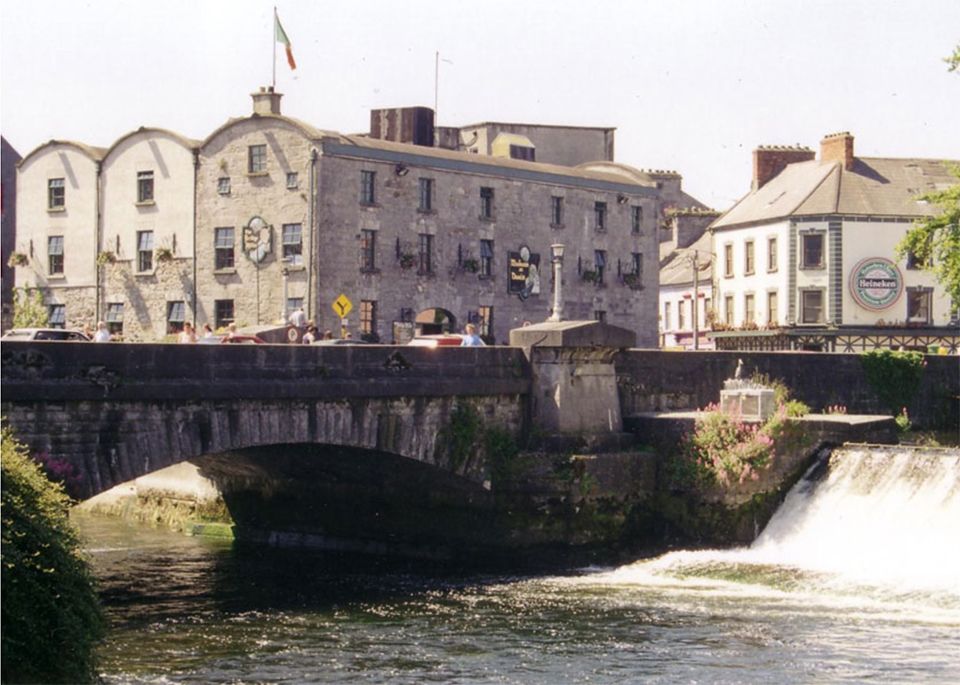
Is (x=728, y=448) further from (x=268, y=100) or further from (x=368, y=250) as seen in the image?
(x=268, y=100)

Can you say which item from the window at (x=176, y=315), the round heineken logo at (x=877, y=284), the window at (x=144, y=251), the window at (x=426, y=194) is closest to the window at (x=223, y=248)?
the window at (x=176, y=315)

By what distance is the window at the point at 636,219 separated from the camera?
60938mm

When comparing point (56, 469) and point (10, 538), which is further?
point (56, 469)

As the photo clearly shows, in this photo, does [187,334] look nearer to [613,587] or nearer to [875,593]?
[613,587]

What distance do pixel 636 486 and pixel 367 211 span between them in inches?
760

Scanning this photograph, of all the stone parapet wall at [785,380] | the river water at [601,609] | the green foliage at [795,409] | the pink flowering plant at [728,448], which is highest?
the stone parapet wall at [785,380]

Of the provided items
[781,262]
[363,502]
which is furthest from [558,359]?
[781,262]

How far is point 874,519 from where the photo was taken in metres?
31.8

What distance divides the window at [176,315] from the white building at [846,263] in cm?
2460

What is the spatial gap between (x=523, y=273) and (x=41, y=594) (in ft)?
129

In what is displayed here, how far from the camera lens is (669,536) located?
34.1 metres

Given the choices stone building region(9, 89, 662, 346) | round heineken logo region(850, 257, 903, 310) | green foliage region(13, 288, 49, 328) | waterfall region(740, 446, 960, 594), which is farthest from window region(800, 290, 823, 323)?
waterfall region(740, 446, 960, 594)

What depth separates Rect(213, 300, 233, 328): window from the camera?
52.7m

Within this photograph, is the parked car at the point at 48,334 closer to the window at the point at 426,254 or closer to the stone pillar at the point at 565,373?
the stone pillar at the point at 565,373
